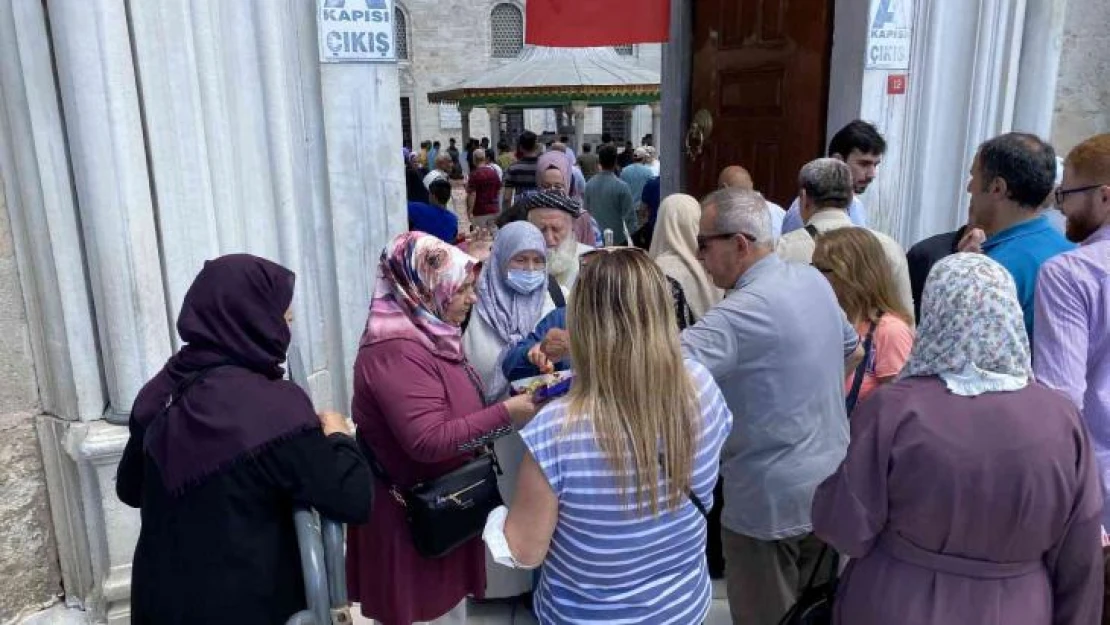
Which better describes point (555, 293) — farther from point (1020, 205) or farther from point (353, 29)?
point (1020, 205)

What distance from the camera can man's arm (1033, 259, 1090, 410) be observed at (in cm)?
198

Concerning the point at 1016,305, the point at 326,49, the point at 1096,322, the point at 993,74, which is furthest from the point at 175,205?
the point at 993,74

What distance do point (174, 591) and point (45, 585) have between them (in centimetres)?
161

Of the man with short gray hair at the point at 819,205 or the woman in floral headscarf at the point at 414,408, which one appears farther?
the man with short gray hair at the point at 819,205

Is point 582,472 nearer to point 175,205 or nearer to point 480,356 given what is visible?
point 480,356

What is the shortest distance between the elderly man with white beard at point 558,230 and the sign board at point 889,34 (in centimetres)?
201

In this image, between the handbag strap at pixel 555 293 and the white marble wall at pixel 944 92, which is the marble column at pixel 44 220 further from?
the white marble wall at pixel 944 92

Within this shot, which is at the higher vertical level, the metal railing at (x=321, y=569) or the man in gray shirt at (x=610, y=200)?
the man in gray shirt at (x=610, y=200)

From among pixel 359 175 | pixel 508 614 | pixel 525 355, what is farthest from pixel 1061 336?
pixel 359 175

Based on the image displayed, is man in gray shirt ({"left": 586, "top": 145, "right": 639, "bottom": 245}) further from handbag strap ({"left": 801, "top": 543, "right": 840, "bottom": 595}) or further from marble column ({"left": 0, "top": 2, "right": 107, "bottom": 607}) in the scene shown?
marble column ({"left": 0, "top": 2, "right": 107, "bottom": 607})

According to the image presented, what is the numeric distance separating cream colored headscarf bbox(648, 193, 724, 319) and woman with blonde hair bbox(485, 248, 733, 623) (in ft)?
4.59

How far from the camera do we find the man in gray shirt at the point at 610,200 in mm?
6867

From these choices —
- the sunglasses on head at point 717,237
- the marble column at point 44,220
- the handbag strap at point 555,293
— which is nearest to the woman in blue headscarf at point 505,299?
the handbag strap at point 555,293

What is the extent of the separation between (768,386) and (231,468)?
1337mm
